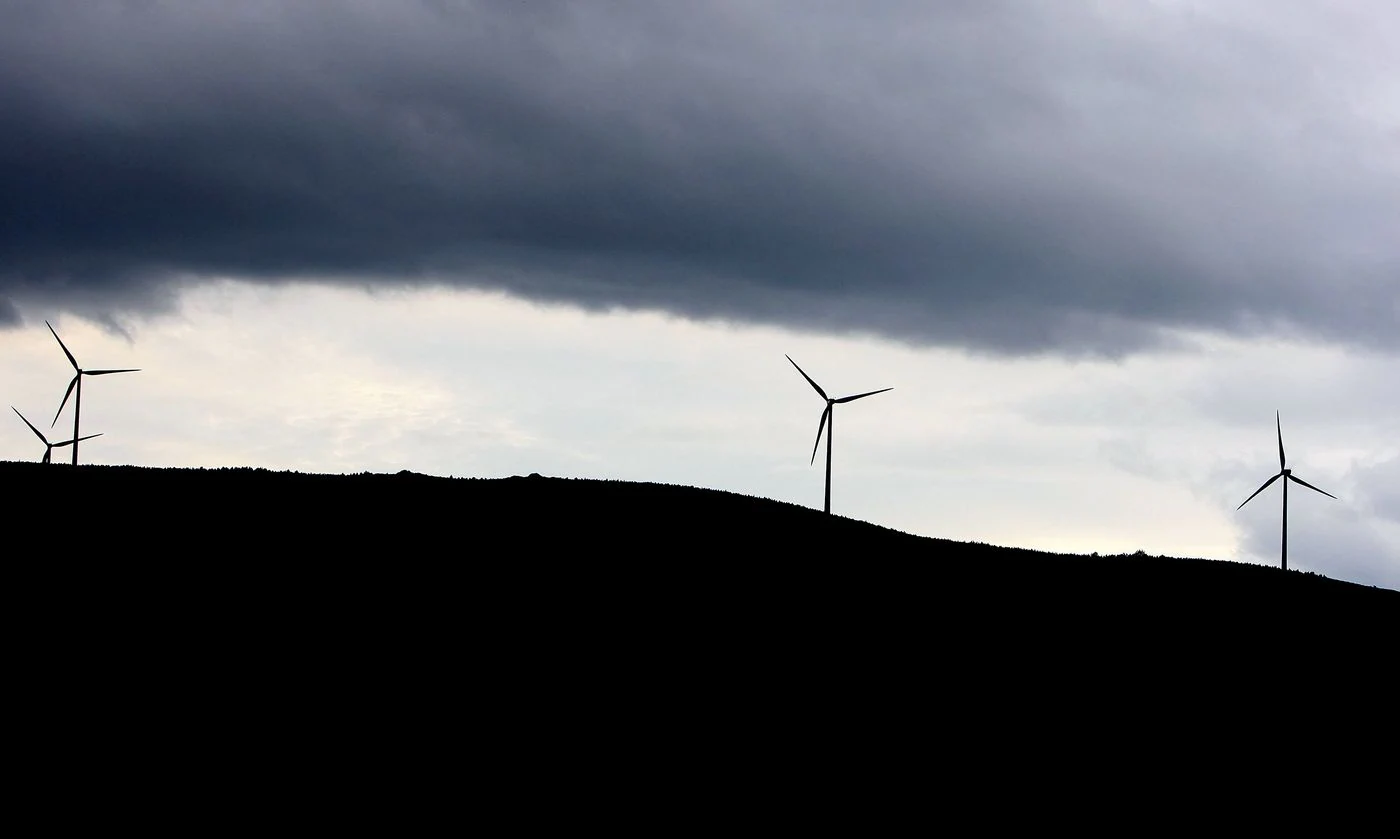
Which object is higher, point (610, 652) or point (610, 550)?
point (610, 550)

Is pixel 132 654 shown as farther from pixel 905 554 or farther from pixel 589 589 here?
pixel 905 554

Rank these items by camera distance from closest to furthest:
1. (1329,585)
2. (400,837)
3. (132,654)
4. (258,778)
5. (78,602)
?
(400,837), (258,778), (132,654), (78,602), (1329,585)

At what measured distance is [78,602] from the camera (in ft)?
193

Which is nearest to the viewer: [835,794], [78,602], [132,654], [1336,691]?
[835,794]

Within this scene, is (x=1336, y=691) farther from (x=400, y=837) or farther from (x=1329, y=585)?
(x=400, y=837)

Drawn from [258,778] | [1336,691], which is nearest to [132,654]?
[258,778]

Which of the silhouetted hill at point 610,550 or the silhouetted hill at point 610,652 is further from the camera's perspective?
the silhouetted hill at point 610,550

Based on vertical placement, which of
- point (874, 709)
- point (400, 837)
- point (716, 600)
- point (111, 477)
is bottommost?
point (400, 837)

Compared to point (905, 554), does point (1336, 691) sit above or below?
below

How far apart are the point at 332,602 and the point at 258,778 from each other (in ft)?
57.7

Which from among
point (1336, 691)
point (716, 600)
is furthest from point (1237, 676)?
point (716, 600)

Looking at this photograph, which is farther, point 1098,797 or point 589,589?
point 589,589

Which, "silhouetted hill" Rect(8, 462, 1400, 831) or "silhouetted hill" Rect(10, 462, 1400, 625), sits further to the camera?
"silhouetted hill" Rect(10, 462, 1400, 625)

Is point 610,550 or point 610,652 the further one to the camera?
point 610,550
